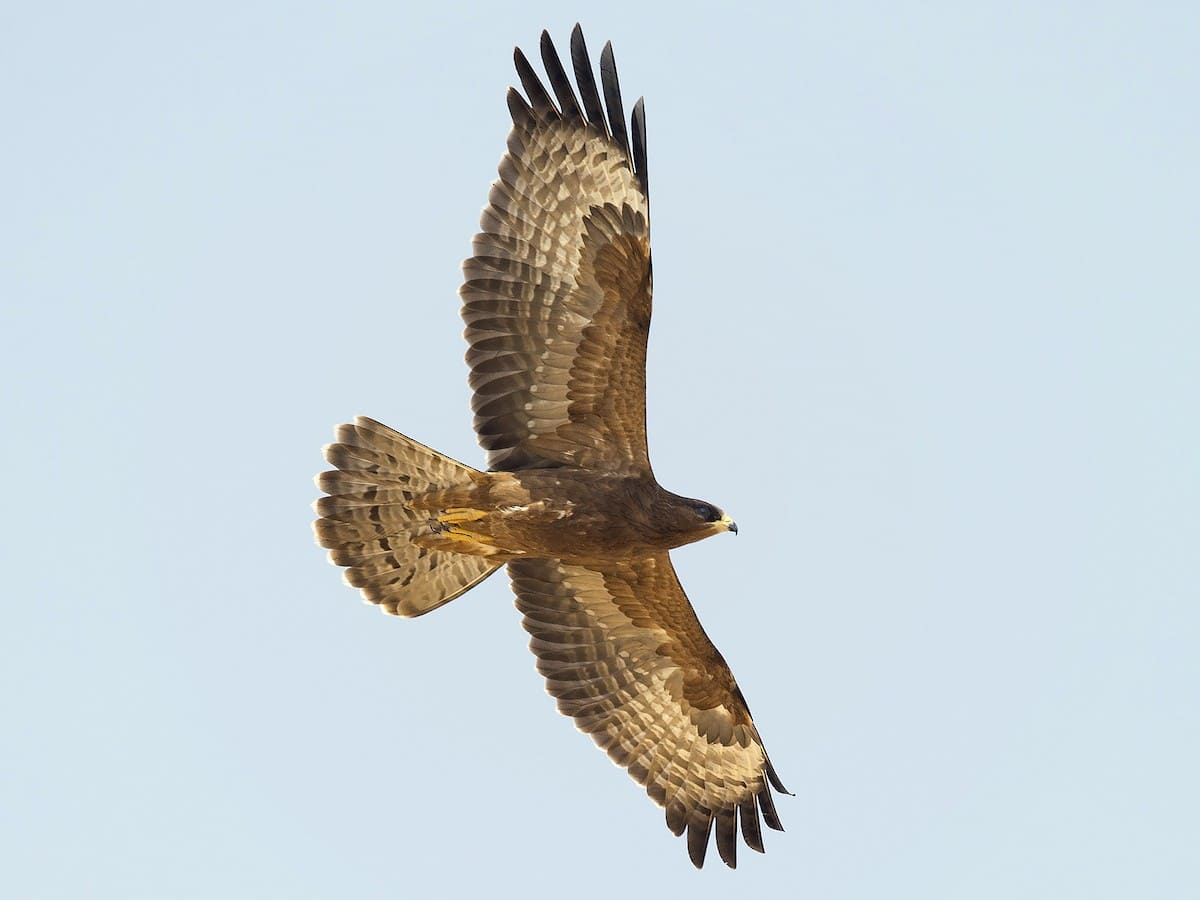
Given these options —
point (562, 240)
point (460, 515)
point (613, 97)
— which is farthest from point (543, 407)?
point (613, 97)

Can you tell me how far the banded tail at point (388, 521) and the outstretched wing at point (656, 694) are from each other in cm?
75

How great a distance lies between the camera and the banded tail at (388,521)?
13.0 meters

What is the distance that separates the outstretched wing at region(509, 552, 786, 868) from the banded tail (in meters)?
0.75

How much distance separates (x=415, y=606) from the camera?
1365 cm

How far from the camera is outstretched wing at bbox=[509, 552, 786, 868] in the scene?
14.1m

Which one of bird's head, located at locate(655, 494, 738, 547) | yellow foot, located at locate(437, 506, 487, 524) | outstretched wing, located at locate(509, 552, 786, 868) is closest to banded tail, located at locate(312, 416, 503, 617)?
yellow foot, located at locate(437, 506, 487, 524)

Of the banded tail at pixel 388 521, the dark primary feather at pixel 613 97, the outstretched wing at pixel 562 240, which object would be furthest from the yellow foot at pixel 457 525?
the dark primary feather at pixel 613 97

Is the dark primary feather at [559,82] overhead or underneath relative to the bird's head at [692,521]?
overhead

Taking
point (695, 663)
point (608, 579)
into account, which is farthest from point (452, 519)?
point (695, 663)

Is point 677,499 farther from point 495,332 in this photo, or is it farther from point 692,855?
point 692,855

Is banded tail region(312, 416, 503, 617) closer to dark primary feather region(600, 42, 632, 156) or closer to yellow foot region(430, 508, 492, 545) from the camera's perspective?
yellow foot region(430, 508, 492, 545)

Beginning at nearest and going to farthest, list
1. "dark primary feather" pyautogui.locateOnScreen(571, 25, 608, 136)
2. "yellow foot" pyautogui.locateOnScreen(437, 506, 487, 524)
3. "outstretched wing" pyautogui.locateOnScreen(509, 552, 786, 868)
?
1. "dark primary feather" pyautogui.locateOnScreen(571, 25, 608, 136)
2. "yellow foot" pyautogui.locateOnScreen(437, 506, 487, 524)
3. "outstretched wing" pyautogui.locateOnScreen(509, 552, 786, 868)

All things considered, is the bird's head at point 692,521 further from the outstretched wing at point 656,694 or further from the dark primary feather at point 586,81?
the dark primary feather at point 586,81

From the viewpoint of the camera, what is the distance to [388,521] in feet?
43.7
